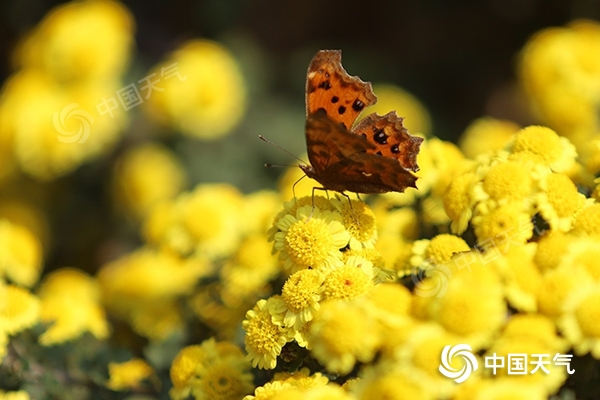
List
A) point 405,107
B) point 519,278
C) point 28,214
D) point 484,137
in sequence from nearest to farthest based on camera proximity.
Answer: point 519,278, point 484,137, point 28,214, point 405,107

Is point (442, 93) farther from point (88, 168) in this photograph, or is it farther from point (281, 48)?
point (88, 168)

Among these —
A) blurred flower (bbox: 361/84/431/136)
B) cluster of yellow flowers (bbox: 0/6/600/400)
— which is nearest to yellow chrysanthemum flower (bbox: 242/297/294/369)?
cluster of yellow flowers (bbox: 0/6/600/400)

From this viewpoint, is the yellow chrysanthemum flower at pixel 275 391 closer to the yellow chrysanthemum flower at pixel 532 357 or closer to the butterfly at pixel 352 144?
the yellow chrysanthemum flower at pixel 532 357

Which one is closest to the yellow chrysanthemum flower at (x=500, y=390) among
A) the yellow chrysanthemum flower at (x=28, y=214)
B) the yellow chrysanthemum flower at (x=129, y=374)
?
the yellow chrysanthemum flower at (x=129, y=374)

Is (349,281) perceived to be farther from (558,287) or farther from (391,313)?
(558,287)

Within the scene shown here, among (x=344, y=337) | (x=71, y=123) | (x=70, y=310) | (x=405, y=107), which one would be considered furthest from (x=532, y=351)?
(x=405, y=107)

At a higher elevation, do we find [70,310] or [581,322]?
[581,322]

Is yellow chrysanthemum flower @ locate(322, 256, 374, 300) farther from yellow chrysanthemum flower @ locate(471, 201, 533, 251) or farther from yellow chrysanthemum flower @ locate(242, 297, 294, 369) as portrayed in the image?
yellow chrysanthemum flower @ locate(471, 201, 533, 251)

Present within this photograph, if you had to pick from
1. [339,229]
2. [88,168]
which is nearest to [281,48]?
[88,168]
